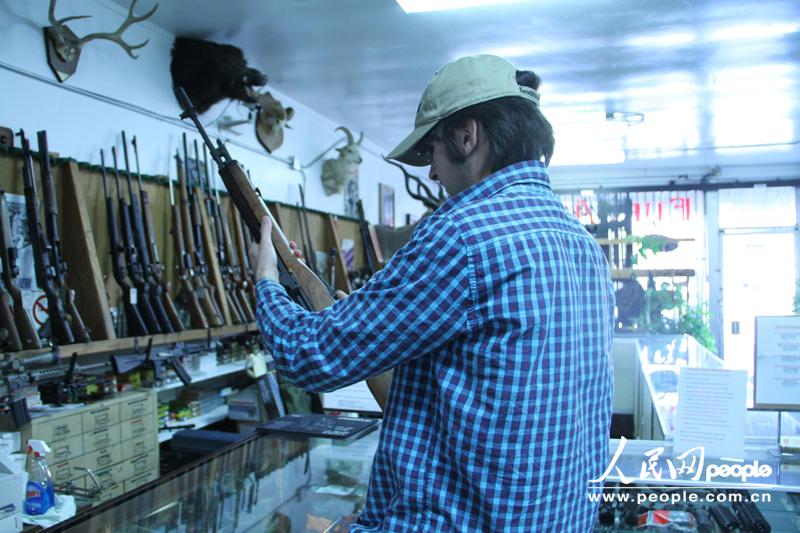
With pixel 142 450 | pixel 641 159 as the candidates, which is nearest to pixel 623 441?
pixel 142 450

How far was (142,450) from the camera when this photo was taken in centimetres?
328

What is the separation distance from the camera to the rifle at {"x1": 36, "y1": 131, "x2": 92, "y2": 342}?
297cm

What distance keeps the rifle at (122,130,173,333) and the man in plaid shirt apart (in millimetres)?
2625

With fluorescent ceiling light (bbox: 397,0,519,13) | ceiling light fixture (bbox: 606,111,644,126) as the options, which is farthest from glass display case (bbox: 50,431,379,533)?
ceiling light fixture (bbox: 606,111,644,126)

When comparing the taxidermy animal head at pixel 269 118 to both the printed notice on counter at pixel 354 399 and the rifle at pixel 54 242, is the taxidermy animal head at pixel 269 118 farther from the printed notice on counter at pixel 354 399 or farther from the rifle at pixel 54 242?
the printed notice on counter at pixel 354 399

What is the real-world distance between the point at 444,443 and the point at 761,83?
18.8ft

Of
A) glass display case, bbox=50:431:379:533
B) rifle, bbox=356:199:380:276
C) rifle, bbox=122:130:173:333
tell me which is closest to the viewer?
glass display case, bbox=50:431:379:533

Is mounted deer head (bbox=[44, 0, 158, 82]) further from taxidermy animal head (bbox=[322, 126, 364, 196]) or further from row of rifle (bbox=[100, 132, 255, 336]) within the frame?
taxidermy animal head (bbox=[322, 126, 364, 196])

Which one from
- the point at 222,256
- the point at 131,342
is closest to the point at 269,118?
the point at 222,256

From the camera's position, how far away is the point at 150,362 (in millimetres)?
3396

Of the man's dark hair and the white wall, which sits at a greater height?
the white wall

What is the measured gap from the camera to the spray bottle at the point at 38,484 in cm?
202

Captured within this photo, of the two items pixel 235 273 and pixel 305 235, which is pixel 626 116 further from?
pixel 235 273

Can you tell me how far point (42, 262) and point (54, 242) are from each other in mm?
120
